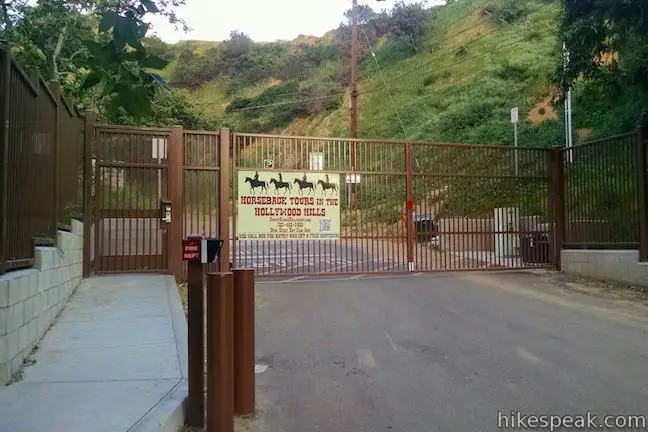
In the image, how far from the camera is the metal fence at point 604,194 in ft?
37.2

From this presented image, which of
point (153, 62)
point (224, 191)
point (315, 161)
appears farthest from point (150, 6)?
point (315, 161)

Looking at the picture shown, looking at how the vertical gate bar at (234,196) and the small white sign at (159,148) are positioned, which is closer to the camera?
the small white sign at (159,148)

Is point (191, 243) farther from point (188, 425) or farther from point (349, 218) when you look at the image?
point (349, 218)

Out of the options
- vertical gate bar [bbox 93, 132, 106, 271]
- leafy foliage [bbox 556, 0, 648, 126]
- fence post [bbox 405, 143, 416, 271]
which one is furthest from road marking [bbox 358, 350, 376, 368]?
leafy foliage [bbox 556, 0, 648, 126]

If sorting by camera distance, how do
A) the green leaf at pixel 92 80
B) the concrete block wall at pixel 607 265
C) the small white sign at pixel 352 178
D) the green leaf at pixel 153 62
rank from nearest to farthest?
the green leaf at pixel 153 62 < the green leaf at pixel 92 80 < the concrete block wall at pixel 607 265 < the small white sign at pixel 352 178

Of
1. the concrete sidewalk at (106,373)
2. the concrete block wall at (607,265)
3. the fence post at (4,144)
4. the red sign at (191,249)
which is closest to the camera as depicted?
the concrete sidewalk at (106,373)

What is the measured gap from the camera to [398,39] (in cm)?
5475

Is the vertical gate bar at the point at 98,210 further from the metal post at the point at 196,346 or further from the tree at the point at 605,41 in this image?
the tree at the point at 605,41

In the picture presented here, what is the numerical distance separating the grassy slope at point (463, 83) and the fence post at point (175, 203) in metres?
18.4

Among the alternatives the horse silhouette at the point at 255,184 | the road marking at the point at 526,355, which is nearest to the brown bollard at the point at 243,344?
the road marking at the point at 526,355

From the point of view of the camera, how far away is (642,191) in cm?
1109

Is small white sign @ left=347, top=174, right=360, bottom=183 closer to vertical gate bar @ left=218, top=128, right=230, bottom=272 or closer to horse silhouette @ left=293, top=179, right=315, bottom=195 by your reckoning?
horse silhouette @ left=293, top=179, right=315, bottom=195

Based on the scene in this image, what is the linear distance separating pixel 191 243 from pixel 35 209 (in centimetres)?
→ 307

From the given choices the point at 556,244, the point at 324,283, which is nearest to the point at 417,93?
the point at 556,244
